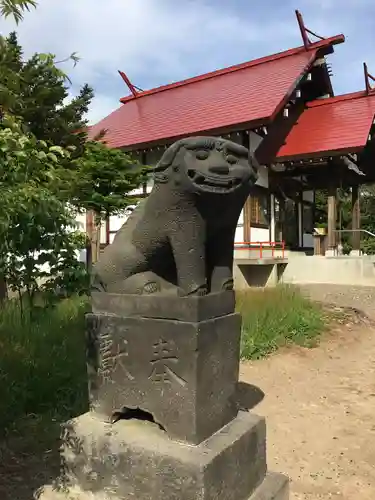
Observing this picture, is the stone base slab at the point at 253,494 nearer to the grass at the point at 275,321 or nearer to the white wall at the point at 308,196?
the grass at the point at 275,321

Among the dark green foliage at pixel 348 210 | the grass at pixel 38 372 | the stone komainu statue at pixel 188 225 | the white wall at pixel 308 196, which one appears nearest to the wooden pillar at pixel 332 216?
the white wall at pixel 308 196

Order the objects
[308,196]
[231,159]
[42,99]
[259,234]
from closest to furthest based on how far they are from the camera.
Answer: [231,159] < [42,99] < [259,234] < [308,196]

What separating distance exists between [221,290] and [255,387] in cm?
303

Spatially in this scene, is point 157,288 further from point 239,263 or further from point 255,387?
point 239,263

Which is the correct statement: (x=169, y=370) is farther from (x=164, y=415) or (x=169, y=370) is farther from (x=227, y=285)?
(x=227, y=285)

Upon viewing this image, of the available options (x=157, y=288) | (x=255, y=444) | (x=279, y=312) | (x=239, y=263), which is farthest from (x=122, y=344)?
(x=239, y=263)

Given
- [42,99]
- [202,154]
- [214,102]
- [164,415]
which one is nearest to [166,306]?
[164,415]

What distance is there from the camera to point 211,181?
219cm

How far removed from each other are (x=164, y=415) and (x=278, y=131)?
12.0 metres

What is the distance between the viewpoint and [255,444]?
2.62 metres

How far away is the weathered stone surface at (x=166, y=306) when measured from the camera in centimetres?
228

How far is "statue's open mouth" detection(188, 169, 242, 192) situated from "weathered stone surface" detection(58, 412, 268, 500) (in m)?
1.36

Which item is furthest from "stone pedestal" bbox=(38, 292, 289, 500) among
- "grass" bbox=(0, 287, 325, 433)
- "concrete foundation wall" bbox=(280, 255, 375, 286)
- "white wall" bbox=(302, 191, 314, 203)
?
"white wall" bbox=(302, 191, 314, 203)

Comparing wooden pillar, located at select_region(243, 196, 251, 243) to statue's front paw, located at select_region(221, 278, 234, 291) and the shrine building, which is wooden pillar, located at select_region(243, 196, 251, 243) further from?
statue's front paw, located at select_region(221, 278, 234, 291)
